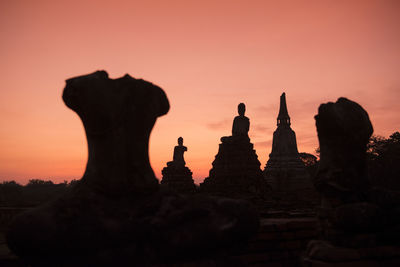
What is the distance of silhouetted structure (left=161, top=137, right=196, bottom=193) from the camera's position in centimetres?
2339

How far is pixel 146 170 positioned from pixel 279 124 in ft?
79.7

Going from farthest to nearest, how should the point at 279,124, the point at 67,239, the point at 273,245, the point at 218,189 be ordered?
the point at 279,124 < the point at 218,189 < the point at 273,245 < the point at 67,239

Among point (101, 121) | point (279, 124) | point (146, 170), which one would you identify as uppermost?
point (279, 124)

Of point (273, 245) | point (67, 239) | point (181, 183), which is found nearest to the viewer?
point (67, 239)

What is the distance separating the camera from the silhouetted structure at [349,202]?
3656 millimetres

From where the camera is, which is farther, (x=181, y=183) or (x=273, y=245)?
(x=181, y=183)

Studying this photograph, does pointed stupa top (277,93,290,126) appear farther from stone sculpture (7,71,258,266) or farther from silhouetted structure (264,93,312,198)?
stone sculpture (7,71,258,266)

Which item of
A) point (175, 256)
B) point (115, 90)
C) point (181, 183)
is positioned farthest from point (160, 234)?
point (181, 183)

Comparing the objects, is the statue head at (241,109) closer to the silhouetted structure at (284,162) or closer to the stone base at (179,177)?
the stone base at (179,177)

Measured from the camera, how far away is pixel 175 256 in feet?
8.17

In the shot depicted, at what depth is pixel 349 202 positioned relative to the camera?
3932 millimetres

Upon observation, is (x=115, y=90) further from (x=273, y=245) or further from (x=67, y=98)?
(x=273, y=245)

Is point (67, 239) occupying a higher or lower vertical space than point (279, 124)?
lower

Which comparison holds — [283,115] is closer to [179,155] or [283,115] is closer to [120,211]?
[179,155]
